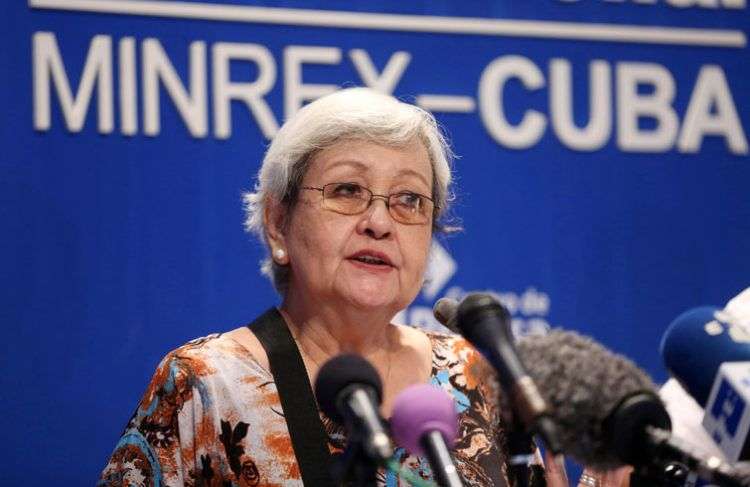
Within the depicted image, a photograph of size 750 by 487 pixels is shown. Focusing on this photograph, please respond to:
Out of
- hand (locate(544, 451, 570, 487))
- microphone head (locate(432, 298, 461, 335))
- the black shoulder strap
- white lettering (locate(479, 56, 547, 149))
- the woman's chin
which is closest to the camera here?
microphone head (locate(432, 298, 461, 335))

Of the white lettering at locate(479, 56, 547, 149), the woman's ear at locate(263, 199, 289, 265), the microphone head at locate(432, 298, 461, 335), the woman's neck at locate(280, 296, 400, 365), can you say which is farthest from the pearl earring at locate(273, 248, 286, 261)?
the white lettering at locate(479, 56, 547, 149)

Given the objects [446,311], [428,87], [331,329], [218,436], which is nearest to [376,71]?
[428,87]

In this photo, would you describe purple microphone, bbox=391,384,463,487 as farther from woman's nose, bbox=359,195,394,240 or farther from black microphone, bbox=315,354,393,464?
woman's nose, bbox=359,195,394,240

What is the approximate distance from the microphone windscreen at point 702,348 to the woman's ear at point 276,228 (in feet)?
3.58

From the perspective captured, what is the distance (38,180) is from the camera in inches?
135

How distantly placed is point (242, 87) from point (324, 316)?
123 cm

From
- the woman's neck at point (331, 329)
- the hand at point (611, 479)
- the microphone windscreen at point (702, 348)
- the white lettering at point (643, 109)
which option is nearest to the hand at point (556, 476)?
the hand at point (611, 479)

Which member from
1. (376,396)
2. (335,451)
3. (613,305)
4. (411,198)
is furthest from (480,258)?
(376,396)

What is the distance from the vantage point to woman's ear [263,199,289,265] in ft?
8.91

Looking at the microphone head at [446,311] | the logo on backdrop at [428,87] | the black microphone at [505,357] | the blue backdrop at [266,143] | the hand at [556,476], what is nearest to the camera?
the black microphone at [505,357]

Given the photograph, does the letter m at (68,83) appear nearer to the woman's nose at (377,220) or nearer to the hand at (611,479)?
the woman's nose at (377,220)

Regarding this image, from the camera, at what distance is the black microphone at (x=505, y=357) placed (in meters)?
1.56

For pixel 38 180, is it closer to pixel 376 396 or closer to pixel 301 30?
pixel 301 30

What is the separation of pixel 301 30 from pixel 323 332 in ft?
4.47
